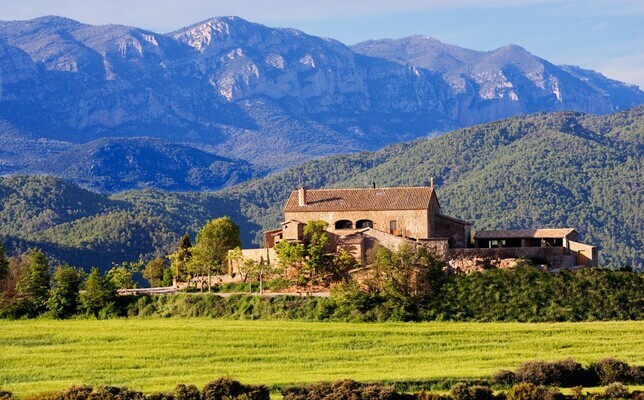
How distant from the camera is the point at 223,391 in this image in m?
50.0

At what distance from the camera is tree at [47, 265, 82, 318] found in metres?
78.6

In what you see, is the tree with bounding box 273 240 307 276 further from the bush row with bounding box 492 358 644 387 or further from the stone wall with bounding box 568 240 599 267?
the bush row with bounding box 492 358 644 387

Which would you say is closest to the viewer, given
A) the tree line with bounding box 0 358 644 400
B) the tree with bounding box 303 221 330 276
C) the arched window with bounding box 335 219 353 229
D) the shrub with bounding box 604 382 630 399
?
the tree line with bounding box 0 358 644 400

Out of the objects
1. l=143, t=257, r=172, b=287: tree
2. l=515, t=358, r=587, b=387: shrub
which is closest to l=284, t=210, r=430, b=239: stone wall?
l=143, t=257, r=172, b=287: tree

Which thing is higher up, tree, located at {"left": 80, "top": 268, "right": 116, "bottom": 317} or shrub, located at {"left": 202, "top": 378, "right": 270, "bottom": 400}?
tree, located at {"left": 80, "top": 268, "right": 116, "bottom": 317}

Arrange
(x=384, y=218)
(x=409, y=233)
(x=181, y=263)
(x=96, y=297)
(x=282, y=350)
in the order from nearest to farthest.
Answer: (x=282, y=350), (x=96, y=297), (x=409, y=233), (x=384, y=218), (x=181, y=263)

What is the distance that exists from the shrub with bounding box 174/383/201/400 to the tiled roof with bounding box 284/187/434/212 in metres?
32.8

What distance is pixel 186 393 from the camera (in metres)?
49.9

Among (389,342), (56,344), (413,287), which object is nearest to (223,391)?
(389,342)

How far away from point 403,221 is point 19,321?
2545 cm

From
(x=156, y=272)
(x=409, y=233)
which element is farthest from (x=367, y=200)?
(x=156, y=272)

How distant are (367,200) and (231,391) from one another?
34.0 meters

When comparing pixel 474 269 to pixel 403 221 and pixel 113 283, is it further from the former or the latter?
pixel 113 283

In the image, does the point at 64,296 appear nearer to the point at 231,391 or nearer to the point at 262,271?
the point at 262,271
